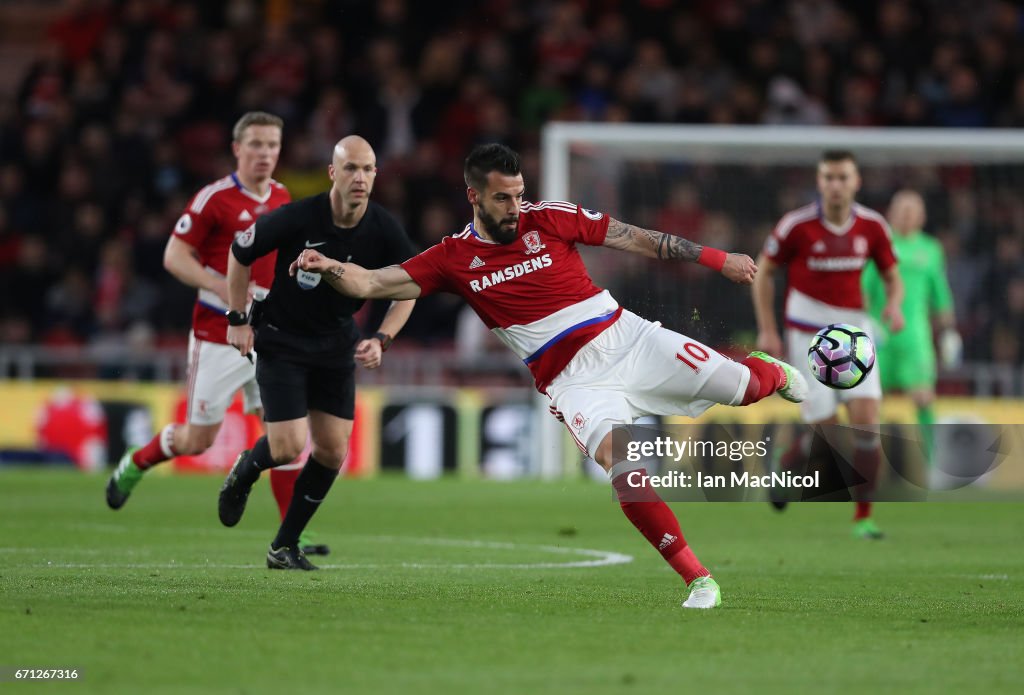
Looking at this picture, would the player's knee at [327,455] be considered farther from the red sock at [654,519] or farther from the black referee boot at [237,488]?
the red sock at [654,519]

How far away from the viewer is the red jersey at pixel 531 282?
7824mm

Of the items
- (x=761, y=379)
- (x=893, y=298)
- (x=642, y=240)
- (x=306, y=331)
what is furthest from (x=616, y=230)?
(x=893, y=298)

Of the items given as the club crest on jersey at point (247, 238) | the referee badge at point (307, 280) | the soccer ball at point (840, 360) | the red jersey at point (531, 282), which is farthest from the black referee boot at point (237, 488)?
the soccer ball at point (840, 360)

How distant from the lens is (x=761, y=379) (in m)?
7.82

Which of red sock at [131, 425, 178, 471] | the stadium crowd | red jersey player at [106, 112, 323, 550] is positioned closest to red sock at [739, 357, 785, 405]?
red jersey player at [106, 112, 323, 550]

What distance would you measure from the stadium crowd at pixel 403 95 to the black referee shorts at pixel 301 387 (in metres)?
10.7

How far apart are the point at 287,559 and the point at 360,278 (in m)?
2.02

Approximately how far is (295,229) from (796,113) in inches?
544

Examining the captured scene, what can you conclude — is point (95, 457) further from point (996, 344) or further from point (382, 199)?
point (996, 344)

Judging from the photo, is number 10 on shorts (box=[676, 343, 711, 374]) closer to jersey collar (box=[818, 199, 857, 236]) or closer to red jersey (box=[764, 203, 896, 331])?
red jersey (box=[764, 203, 896, 331])

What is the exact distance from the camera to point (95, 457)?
62.5ft

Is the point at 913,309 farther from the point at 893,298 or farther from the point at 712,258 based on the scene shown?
the point at 712,258

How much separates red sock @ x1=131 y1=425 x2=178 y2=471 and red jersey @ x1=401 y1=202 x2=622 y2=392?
155 inches

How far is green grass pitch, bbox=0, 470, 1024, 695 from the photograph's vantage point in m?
5.56
